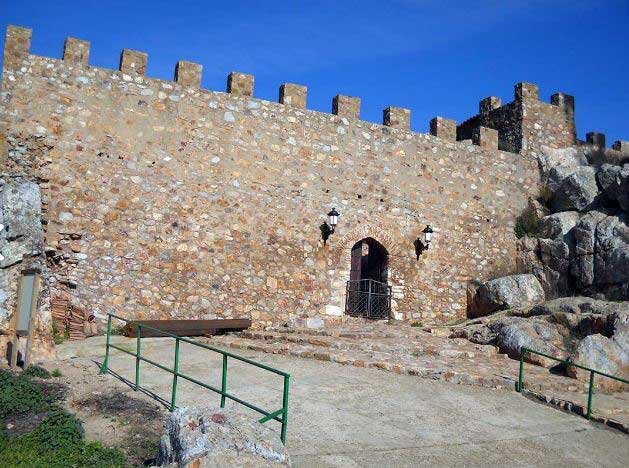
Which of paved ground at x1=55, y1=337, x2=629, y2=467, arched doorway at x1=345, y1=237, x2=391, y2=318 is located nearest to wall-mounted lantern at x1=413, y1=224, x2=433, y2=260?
arched doorway at x1=345, y1=237, x2=391, y2=318

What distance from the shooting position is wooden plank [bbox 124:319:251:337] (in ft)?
38.2

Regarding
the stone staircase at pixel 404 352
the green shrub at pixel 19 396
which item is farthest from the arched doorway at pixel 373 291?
the green shrub at pixel 19 396

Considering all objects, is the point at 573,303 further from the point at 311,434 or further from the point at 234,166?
the point at 311,434

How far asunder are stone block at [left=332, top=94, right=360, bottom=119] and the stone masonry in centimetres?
4

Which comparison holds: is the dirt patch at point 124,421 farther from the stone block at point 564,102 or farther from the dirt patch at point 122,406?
the stone block at point 564,102

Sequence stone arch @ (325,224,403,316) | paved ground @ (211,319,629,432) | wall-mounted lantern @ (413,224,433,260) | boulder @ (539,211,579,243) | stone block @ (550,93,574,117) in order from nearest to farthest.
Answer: paved ground @ (211,319,629,432), stone arch @ (325,224,403,316), wall-mounted lantern @ (413,224,433,260), boulder @ (539,211,579,243), stone block @ (550,93,574,117)

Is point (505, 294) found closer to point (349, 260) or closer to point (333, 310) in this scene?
point (349, 260)

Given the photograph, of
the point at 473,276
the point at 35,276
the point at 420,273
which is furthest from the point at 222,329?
the point at 473,276

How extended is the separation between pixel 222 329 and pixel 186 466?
8.34m

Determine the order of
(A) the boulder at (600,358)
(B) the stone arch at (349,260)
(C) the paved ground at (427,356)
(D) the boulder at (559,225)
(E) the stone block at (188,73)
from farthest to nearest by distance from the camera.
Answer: (D) the boulder at (559,225)
(B) the stone arch at (349,260)
(E) the stone block at (188,73)
(A) the boulder at (600,358)
(C) the paved ground at (427,356)

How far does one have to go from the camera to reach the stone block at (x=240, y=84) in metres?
14.0

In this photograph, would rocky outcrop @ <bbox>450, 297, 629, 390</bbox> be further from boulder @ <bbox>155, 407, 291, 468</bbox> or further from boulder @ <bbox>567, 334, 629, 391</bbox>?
boulder @ <bbox>155, 407, 291, 468</bbox>

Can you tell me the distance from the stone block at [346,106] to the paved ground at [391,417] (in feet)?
24.2

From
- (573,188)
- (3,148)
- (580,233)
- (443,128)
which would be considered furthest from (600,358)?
(3,148)
